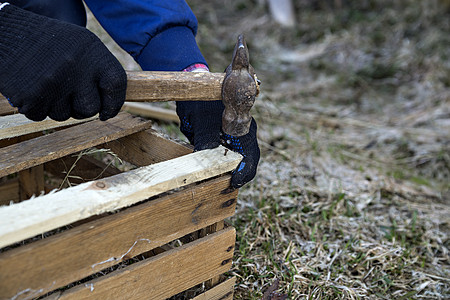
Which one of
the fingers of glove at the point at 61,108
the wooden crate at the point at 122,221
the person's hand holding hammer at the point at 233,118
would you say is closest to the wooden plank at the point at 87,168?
the wooden crate at the point at 122,221

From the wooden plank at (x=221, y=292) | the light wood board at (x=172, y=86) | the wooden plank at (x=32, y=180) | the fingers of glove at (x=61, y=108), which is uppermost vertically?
the light wood board at (x=172, y=86)

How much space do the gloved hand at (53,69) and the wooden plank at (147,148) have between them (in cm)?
38

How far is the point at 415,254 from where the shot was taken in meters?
2.39

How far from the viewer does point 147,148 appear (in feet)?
6.07

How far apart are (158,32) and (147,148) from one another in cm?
46

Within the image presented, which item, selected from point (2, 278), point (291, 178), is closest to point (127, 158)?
point (2, 278)

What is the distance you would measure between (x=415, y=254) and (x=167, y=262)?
144cm

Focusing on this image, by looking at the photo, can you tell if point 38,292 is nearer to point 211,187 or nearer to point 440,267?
point 211,187

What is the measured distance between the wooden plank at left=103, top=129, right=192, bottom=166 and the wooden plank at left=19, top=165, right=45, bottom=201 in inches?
16.6

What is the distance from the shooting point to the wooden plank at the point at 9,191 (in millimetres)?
2283

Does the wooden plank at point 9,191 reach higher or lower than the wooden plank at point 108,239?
lower

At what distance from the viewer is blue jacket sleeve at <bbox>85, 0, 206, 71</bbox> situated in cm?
182

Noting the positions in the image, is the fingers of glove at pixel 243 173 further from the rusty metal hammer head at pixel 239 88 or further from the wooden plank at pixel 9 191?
the wooden plank at pixel 9 191

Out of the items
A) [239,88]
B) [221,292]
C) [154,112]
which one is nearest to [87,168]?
[221,292]
